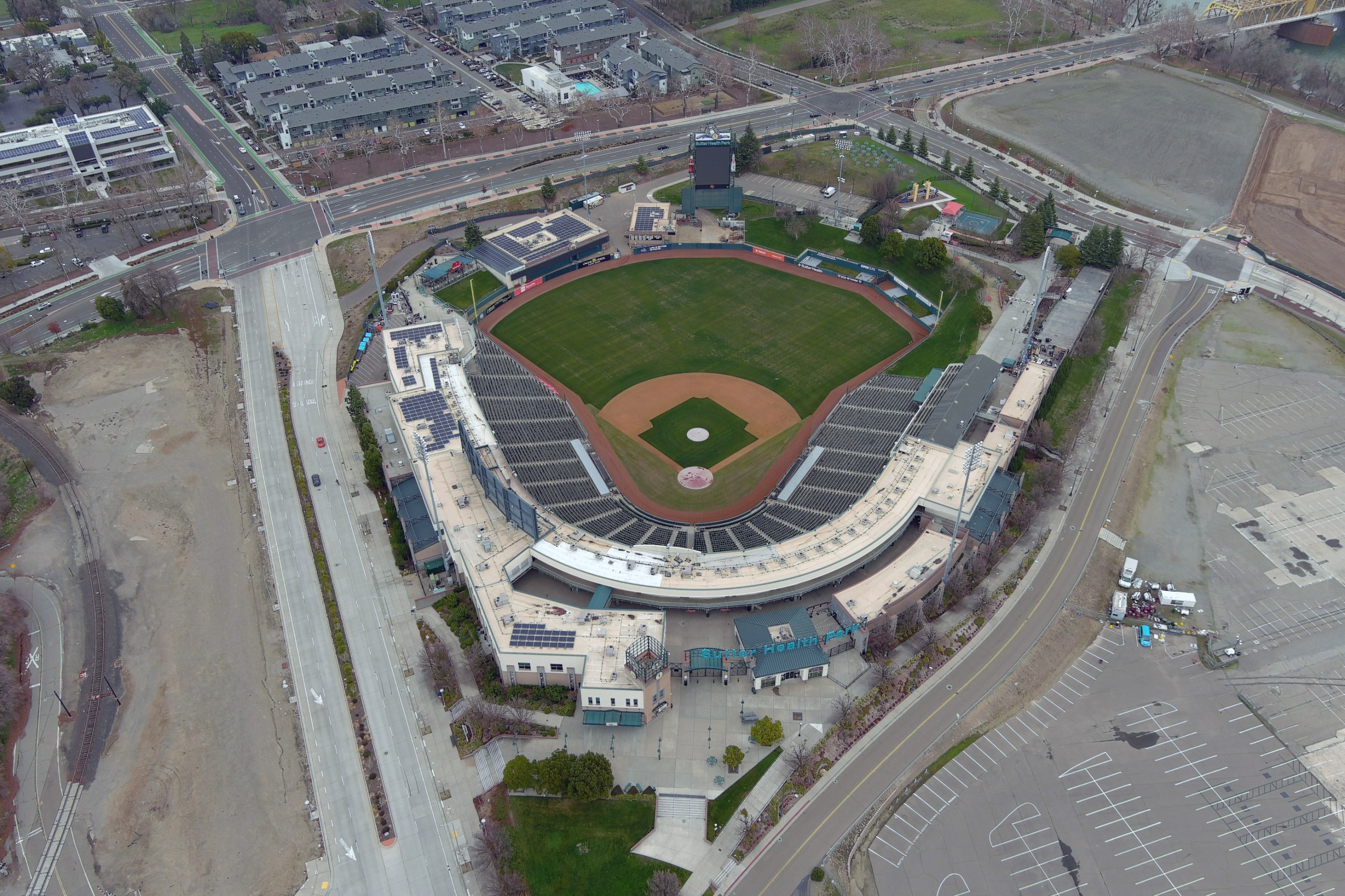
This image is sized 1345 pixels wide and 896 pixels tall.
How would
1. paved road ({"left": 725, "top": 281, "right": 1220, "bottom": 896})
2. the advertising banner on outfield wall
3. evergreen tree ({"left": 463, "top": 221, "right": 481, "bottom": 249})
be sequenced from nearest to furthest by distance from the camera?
paved road ({"left": 725, "top": 281, "right": 1220, "bottom": 896}) → the advertising banner on outfield wall → evergreen tree ({"left": 463, "top": 221, "right": 481, "bottom": 249})

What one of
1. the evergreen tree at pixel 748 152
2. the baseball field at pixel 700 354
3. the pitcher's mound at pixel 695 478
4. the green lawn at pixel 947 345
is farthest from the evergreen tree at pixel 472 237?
the green lawn at pixel 947 345

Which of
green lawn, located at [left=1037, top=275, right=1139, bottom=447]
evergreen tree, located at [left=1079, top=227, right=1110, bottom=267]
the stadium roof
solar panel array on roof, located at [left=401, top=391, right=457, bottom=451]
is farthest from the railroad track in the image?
evergreen tree, located at [left=1079, top=227, right=1110, bottom=267]

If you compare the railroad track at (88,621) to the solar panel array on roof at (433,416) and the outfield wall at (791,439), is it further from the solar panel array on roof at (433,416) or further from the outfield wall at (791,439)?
the outfield wall at (791,439)

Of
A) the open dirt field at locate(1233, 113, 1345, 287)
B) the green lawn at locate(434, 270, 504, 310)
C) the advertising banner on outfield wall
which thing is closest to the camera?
the green lawn at locate(434, 270, 504, 310)

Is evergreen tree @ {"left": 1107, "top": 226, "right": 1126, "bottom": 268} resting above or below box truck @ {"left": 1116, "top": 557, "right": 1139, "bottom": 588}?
above

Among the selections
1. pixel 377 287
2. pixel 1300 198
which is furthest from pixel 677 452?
pixel 1300 198

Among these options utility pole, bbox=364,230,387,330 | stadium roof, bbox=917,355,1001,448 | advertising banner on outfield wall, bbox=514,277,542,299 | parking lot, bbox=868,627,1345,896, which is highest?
utility pole, bbox=364,230,387,330

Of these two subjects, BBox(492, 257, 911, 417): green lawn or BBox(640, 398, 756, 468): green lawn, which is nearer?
BBox(640, 398, 756, 468): green lawn

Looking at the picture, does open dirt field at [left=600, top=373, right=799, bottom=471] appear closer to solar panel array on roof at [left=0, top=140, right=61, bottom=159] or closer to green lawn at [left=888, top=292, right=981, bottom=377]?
green lawn at [left=888, top=292, right=981, bottom=377]
